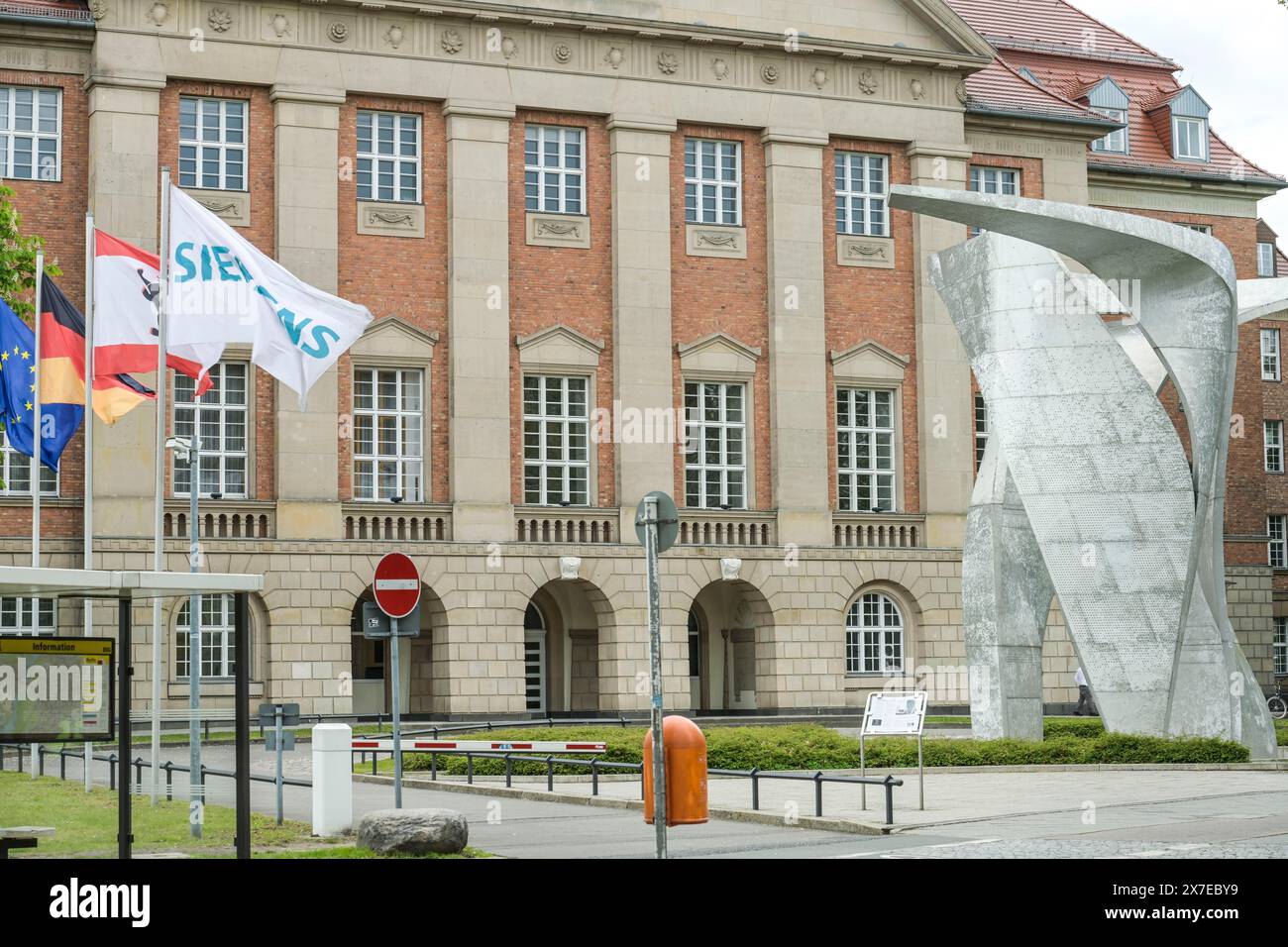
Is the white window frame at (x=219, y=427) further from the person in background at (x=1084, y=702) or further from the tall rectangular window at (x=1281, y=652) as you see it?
the tall rectangular window at (x=1281, y=652)

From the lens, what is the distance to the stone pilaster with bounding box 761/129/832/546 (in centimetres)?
4725

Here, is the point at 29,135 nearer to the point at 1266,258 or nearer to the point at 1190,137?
the point at 1190,137

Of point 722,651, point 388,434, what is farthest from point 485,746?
point 722,651

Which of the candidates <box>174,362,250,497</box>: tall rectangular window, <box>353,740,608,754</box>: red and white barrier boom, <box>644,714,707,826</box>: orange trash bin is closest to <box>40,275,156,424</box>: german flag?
<box>353,740,608,754</box>: red and white barrier boom

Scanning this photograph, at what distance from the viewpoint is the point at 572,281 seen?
4603 centimetres

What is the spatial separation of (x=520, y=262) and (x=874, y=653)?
13626 mm

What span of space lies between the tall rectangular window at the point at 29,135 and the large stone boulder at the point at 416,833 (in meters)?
29.9

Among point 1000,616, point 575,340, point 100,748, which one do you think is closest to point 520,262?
point 575,340

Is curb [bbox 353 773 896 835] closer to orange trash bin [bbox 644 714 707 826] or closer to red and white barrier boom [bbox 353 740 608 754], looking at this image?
red and white barrier boom [bbox 353 740 608 754]

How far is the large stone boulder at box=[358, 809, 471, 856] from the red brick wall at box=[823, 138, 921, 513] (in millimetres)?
32407

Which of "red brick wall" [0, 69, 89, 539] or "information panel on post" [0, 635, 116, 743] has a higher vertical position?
"red brick wall" [0, 69, 89, 539]

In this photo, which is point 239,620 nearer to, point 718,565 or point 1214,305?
point 1214,305

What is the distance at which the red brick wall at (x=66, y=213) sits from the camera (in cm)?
4178

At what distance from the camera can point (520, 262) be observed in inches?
1793
